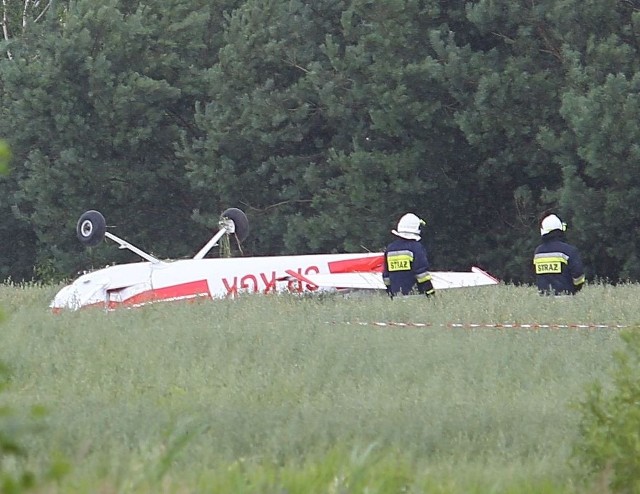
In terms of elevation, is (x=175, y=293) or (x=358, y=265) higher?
(x=358, y=265)

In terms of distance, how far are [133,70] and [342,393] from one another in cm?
2946

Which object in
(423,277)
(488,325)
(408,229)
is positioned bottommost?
(488,325)

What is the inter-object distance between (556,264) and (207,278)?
459cm

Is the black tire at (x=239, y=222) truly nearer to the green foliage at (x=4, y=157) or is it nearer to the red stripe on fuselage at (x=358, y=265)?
the red stripe on fuselage at (x=358, y=265)

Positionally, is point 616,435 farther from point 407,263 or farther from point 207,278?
point 207,278

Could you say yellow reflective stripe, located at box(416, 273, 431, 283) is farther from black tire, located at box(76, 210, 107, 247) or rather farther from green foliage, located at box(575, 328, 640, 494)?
green foliage, located at box(575, 328, 640, 494)

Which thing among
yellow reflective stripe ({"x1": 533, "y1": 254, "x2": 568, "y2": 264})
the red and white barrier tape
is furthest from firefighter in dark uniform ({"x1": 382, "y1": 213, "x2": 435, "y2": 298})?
the red and white barrier tape

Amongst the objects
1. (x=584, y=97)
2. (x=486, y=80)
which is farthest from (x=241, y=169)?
(x=584, y=97)

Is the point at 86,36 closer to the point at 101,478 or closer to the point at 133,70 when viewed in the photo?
the point at 133,70

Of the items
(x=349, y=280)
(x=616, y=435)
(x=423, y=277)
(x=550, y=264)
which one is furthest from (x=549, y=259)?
(x=616, y=435)

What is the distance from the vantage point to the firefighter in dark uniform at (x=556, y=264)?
583 inches

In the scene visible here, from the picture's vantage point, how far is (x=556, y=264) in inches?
587

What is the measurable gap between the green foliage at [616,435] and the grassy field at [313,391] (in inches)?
6.2

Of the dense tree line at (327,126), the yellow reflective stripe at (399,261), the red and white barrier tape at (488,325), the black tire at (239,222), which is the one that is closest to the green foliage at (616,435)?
the red and white barrier tape at (488,325)
